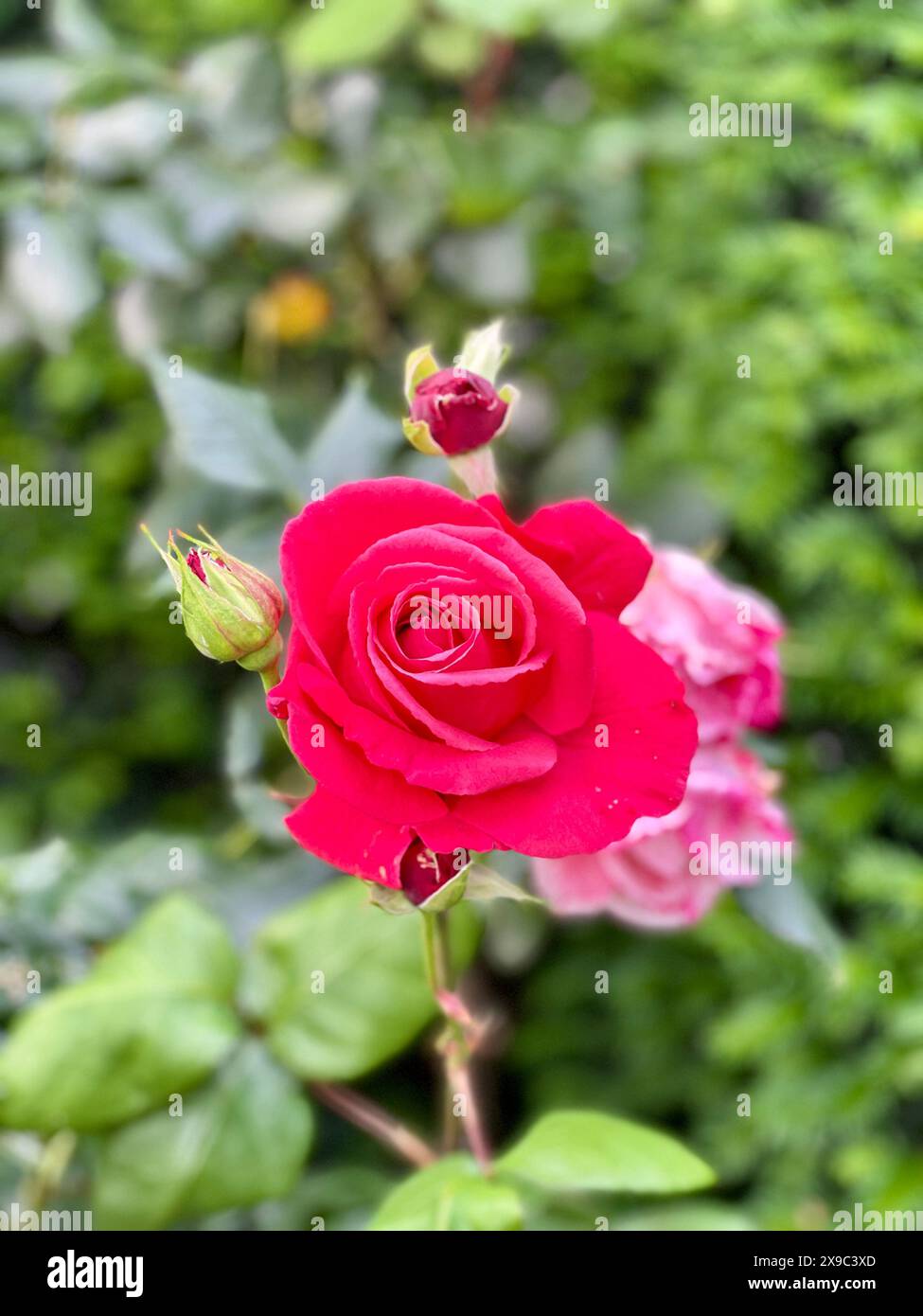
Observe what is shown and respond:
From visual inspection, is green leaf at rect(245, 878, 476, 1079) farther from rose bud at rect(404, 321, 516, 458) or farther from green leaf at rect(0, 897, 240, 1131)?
rose bud at rect(404, 321, 516, 458)

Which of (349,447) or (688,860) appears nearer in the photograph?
(688,860)

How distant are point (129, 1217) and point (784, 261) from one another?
81 cm

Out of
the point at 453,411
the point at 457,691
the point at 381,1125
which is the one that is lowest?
the point at 381,1125

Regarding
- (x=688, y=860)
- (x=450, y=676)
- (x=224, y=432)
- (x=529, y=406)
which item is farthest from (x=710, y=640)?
(x=529, y=406)

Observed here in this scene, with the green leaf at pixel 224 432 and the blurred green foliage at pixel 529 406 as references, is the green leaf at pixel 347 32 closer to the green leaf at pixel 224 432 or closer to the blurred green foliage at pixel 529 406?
the blurred green foliage at pixel 529 406

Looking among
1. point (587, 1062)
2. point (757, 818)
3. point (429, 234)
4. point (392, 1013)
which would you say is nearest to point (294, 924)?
point (392, 1013)

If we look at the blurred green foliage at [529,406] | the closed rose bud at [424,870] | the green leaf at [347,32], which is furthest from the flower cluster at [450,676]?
the green leaf at [347,32]

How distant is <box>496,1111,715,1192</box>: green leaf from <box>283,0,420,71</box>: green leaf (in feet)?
2.81

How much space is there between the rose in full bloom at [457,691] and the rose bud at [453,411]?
6cm

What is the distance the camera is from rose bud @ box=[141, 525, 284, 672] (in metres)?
0.44

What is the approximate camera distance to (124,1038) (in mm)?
632

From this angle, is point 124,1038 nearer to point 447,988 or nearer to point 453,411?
point 447,988

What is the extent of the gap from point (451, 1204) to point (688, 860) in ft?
0.67

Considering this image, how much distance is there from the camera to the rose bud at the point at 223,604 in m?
0.44
